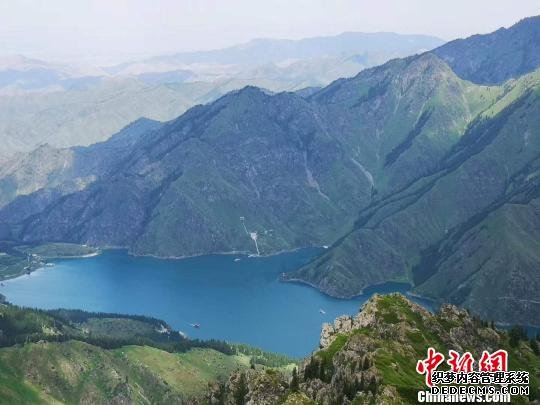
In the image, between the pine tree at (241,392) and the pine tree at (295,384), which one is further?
the pine tree at (241,392)

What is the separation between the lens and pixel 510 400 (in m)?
139

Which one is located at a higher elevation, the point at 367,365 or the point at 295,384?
the point at 367,365

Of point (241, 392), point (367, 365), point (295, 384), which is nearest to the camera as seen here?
point (367, 365)

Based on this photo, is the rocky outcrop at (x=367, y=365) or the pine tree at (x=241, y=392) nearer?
the rocky outcrop at (x=367, y=365)

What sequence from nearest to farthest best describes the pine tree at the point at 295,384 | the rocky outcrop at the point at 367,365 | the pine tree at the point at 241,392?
the rocky outcrop at the point at 367,365 < the pine tree at the point at 295,384 < the pine tree at the point at 241,392

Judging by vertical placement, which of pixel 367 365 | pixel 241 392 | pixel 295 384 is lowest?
pixel 241 392

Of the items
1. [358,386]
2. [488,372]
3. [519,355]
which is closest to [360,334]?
[358,386]

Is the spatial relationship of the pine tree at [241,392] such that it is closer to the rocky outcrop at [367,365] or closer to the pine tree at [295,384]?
the rocky outcrop at [367,365]

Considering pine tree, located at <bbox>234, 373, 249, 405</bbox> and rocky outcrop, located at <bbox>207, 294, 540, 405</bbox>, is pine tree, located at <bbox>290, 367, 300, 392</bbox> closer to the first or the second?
rocky outcrop, located at <bbox>207, 294, 540, 405</bbox>

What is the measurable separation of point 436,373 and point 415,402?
400 inches

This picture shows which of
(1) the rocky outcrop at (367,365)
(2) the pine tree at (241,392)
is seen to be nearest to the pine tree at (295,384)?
(1) the rocky outcrop at (367,365)

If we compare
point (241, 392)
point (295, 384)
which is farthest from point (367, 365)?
point (241, 392)

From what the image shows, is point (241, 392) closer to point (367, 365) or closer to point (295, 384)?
point (295, 384)

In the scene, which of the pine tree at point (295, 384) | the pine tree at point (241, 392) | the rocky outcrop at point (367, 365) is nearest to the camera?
the rocky outcrop at point (367, 365)
